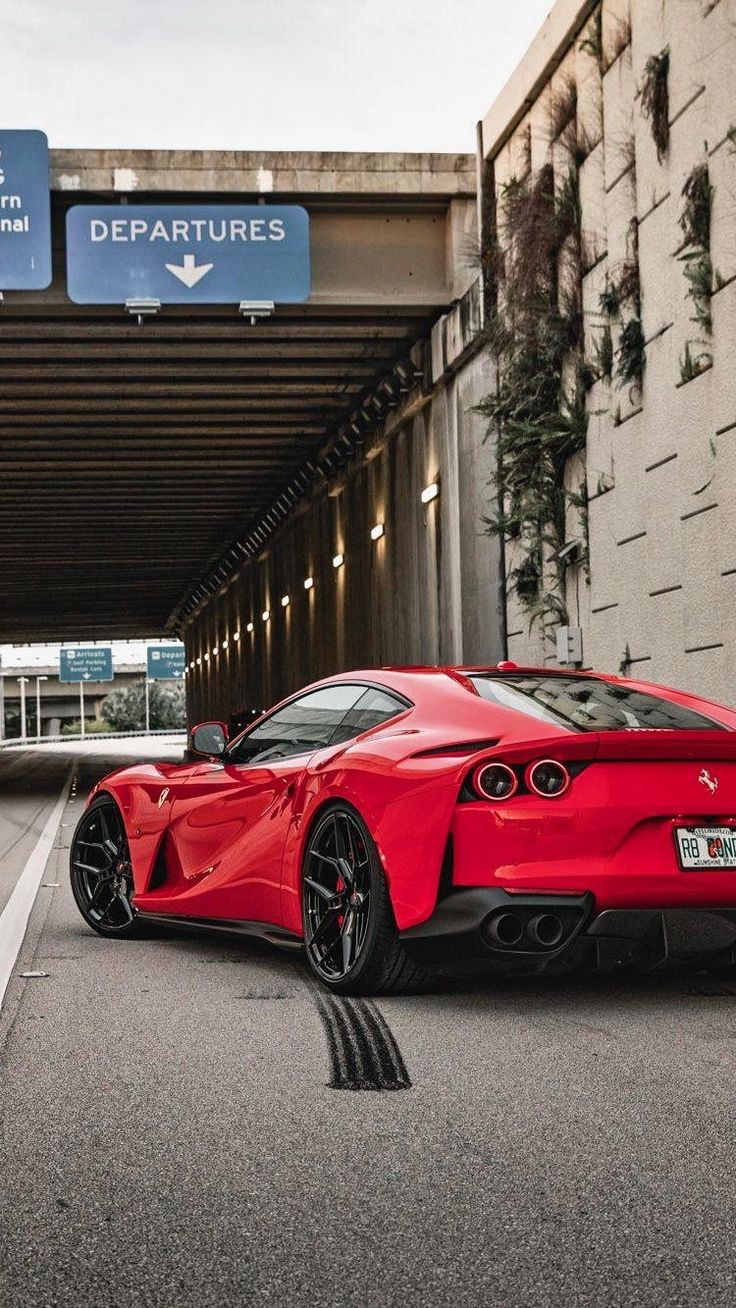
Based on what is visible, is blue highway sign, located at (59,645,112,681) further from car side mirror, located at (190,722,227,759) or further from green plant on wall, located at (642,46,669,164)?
car side mirror, located at (190,722,227,759)

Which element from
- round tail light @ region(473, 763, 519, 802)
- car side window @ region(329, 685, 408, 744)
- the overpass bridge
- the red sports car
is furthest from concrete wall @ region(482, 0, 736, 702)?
round tail light @ region(473, 763, 519, 802)

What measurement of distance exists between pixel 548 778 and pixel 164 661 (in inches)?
3833

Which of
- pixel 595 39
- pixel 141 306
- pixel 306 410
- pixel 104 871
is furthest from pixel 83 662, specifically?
pixel 104 871

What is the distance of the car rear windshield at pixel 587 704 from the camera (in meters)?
5.78

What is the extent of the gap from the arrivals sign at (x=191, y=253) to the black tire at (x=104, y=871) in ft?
38.1

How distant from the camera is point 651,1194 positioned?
3473 millimetres

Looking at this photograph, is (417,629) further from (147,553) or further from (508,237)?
(147,553)

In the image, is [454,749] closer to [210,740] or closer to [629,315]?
[210,740]

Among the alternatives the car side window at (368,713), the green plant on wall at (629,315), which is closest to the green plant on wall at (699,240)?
the green plant on wall at (629,315)

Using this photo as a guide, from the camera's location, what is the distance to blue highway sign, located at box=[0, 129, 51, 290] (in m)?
18.1

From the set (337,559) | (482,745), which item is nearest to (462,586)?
(337,559)

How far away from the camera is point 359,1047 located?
5090 millimetres

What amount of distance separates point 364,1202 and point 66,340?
63.9 ft

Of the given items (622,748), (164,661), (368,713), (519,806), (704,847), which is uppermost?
(164,661)
